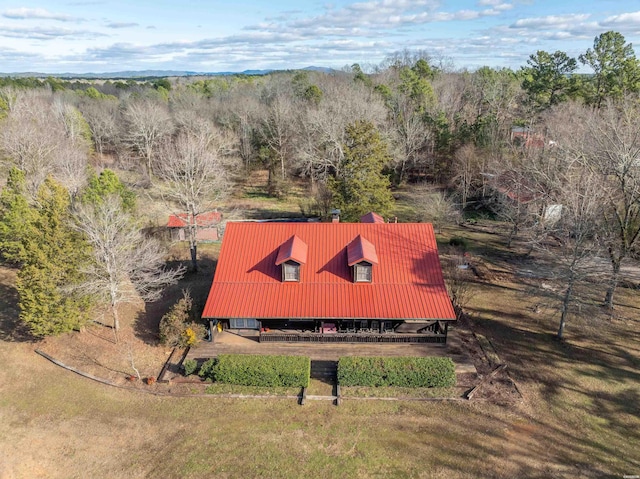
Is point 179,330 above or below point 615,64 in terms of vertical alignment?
below

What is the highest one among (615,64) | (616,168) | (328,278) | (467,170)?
(615,64)

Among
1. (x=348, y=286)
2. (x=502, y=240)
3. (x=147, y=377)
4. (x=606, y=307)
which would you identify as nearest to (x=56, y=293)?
(x=147, y=377)

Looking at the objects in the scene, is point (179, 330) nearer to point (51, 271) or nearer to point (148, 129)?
point (51, 271)

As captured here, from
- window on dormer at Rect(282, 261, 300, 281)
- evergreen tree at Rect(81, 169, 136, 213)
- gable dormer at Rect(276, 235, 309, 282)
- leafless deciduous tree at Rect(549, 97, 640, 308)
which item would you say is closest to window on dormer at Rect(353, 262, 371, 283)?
gable dormer at Rect(276, 235, 309, 282)

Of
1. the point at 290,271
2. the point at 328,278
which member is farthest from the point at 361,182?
the point at 290,271

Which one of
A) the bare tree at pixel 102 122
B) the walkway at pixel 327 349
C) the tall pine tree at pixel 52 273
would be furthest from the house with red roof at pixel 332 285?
the bare tree at pixel 102 122

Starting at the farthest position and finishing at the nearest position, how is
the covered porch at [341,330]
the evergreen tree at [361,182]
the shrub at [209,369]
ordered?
1. the evergreen tree at [361,182]
2. the covered porch at [341,330]
3. the shrub at [209,369]

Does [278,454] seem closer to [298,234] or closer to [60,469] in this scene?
[60,469]

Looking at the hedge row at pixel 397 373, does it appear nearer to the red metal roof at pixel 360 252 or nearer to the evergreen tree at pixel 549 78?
the red metal roof at pixel 360 252
